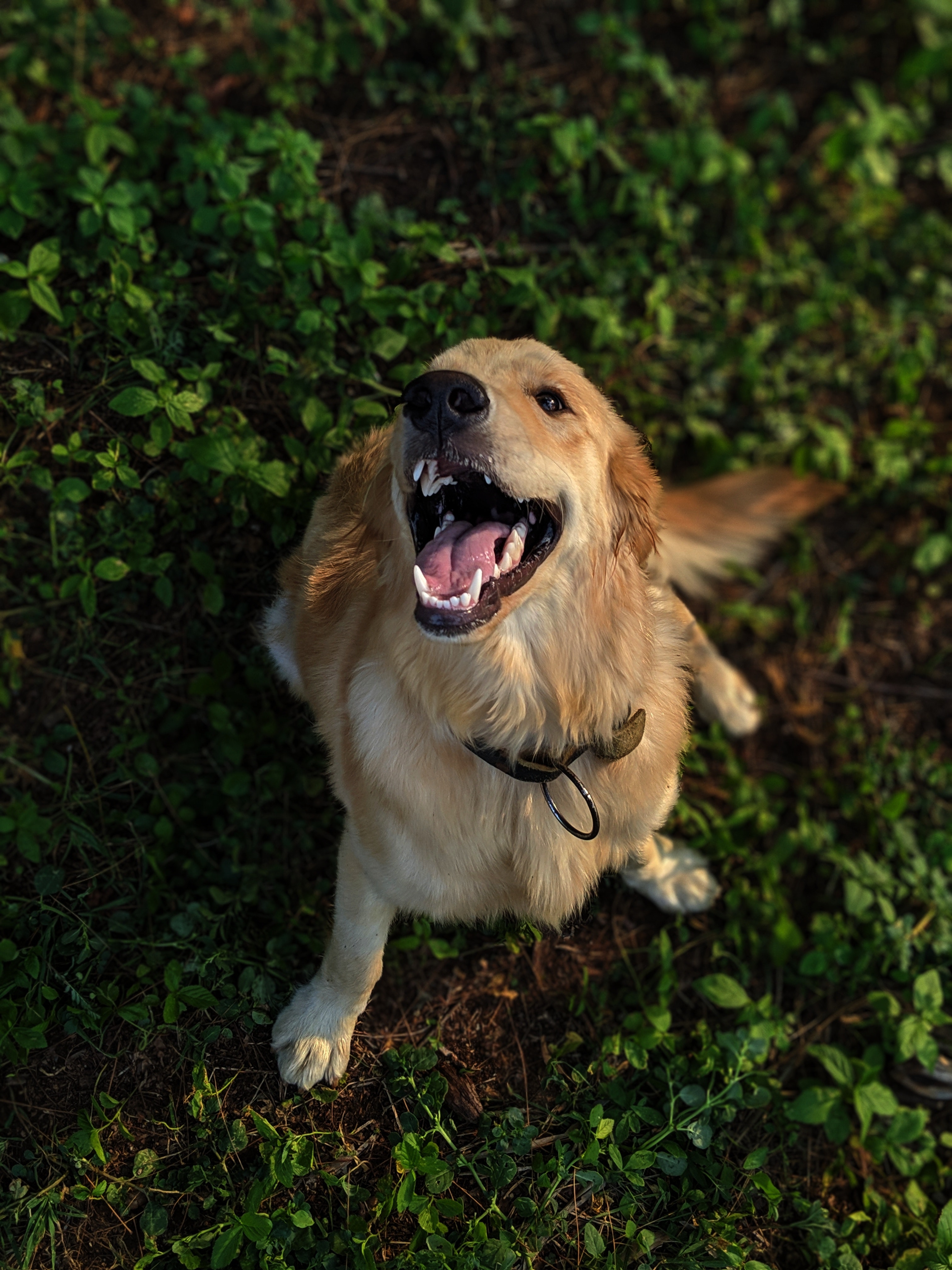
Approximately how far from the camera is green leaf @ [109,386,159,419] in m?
3.16

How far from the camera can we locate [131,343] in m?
3.38

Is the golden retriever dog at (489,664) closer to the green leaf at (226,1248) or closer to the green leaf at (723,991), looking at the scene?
the green leaf at (226,1248)

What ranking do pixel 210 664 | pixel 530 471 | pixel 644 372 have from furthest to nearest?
1. pixel 644 372
2. pixel 210 664
3. pixel 530 471

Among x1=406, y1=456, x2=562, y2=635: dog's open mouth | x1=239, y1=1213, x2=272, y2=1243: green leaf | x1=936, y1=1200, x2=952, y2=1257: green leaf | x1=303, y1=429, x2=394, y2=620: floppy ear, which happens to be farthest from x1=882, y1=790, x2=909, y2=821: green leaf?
x1=239, y1=1213, x2=272, y2=1243: green leaf

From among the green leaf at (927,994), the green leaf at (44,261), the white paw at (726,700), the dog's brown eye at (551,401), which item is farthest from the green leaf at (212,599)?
the green leaf at (927,994)

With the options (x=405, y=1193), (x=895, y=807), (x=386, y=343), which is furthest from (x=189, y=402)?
(x=895, y=807)

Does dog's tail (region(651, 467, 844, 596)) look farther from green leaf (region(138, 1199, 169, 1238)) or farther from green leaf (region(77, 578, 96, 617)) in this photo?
green leaf (region(138, 1199, 169, 1238))

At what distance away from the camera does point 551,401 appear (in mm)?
2455

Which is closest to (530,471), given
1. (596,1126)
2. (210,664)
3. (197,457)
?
(197,457)

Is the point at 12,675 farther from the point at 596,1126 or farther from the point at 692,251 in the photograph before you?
the point at 692,251

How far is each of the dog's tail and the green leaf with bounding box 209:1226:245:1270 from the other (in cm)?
251

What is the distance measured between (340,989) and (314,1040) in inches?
6.5

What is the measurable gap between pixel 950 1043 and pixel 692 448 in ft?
8.74

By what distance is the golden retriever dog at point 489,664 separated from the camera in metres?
2.24
